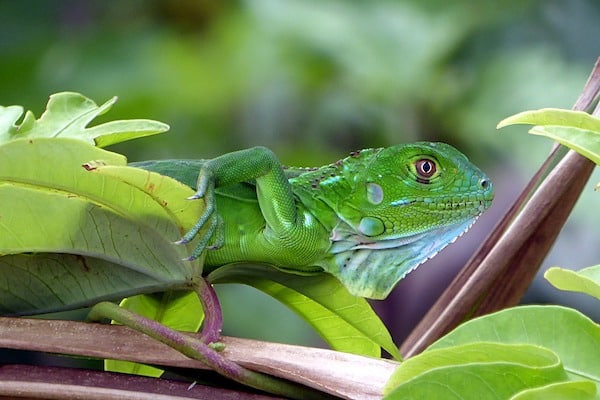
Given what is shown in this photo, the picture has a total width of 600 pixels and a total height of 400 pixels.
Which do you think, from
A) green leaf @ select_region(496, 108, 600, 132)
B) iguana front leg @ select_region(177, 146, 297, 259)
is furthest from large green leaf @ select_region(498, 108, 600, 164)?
iguana front leg @ select_region(177, 146, 297, 259)

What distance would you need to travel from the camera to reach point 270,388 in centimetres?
81

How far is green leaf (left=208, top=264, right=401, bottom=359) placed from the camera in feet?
3.54

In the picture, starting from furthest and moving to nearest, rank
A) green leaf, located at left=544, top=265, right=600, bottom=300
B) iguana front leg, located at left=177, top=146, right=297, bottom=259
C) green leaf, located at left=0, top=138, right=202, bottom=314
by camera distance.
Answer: iguana front leg, located at left=177, top=146, right=297, bottom=259 < green leaf, located at left=0, top=138, right=202, bottom=314 < green leaf, located at left=544, top=265, right=600, bottom=300

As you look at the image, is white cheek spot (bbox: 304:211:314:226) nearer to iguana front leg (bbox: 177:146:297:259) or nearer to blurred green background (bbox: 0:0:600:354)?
iguana front leg (bbox: 177:146:297:259)

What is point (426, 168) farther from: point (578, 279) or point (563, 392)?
point (563, 392)

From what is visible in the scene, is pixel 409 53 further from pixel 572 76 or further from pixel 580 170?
pixel 580 170

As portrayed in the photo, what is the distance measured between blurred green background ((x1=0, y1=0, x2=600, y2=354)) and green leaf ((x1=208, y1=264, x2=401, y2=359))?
206 cm

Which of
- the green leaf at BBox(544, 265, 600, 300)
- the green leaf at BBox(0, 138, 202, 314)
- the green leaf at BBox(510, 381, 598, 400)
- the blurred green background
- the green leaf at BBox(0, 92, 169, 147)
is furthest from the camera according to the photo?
the blurred green background

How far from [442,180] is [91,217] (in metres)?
0.54

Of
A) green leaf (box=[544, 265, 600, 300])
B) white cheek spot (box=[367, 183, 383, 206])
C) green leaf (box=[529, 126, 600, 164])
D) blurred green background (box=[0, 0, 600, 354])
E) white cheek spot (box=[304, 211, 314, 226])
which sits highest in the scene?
green leaf (box=[529, 126, 600, 164])

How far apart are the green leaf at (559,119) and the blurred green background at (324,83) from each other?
2.33 m

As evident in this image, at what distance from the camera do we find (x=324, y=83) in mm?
3922

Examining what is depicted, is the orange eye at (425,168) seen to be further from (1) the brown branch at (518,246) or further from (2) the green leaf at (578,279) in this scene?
(2) the green leaf at (578,279)

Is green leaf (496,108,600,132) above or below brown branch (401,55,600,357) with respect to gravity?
above
